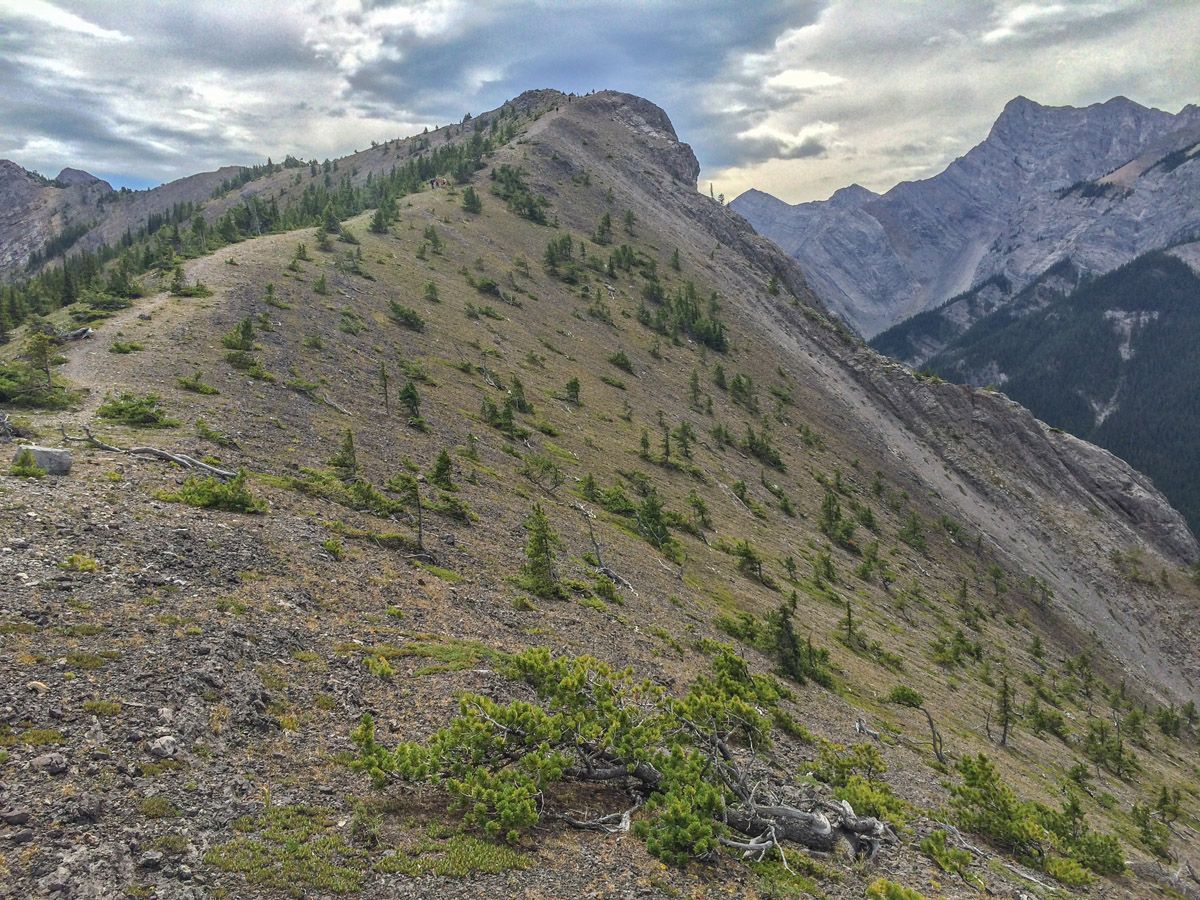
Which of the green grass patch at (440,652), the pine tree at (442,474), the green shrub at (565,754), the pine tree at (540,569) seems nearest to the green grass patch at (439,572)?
the pine tree at (540,569)

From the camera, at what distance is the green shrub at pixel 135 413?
23.7 metres

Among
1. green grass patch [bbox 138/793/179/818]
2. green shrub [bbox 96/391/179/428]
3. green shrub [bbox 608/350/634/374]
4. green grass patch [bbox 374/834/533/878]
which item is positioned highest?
green shrub [bbox 608/350/634/374]

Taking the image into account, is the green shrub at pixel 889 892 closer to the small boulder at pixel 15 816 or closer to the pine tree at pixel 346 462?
the small boulder at pixel 15 816

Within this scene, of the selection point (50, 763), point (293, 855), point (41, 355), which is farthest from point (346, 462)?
point (293, 855)

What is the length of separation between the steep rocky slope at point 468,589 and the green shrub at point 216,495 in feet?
2.21

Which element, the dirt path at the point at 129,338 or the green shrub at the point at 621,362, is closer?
the dirt path at the point at 129,338

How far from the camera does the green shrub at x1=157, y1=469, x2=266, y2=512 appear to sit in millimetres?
18891

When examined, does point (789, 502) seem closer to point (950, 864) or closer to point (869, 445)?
point (869, 445)

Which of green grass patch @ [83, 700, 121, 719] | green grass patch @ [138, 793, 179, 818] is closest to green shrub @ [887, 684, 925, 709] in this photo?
green grass patch @ [138, 793, 179, 818]

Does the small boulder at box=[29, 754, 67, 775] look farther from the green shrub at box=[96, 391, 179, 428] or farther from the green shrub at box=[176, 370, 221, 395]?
the green shrub at box=[176, 370, 221, 395]

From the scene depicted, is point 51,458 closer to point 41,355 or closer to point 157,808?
point 41,355

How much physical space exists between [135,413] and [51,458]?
605cm

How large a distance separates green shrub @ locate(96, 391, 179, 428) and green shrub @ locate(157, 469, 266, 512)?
5462 mm

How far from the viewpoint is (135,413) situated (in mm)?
23922
